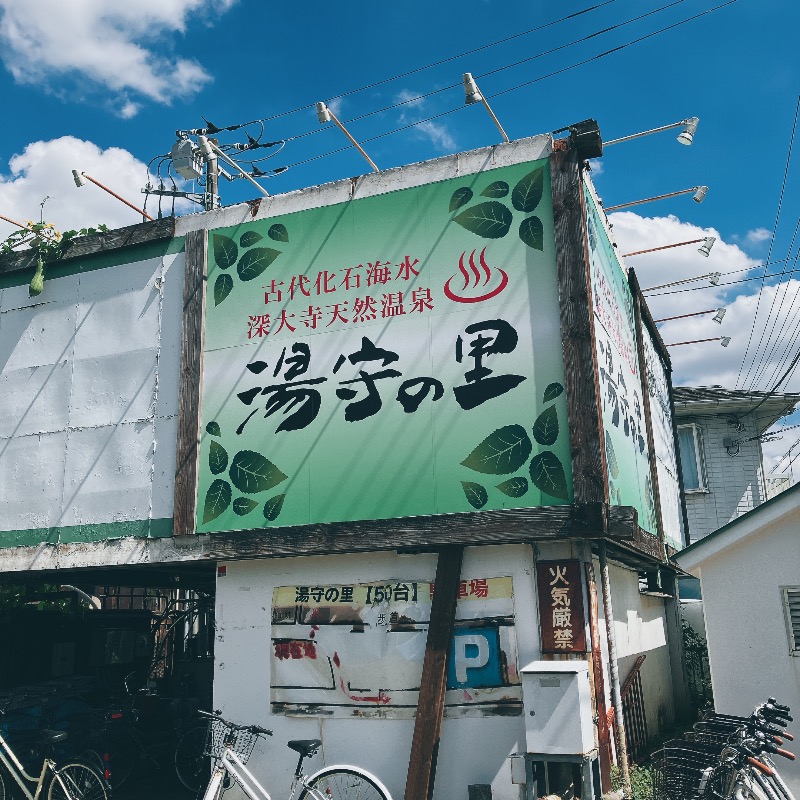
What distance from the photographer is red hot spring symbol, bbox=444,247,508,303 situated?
1102 centimetres

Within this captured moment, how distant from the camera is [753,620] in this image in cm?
1060

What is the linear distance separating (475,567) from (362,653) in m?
1.96

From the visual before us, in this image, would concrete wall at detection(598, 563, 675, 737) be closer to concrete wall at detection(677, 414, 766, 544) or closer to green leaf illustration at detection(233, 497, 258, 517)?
green leaf illustration at detection(233, 497, 258, 517)

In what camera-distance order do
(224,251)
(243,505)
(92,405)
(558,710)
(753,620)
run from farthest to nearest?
(92,405) → (224,251) → (243,505) → (753,620) → (558,710)

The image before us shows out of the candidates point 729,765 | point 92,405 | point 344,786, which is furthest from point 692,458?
point 92,405

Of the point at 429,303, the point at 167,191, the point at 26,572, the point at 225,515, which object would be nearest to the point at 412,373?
the point at 429,303

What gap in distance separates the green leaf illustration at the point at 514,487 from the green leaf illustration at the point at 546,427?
0.58 m

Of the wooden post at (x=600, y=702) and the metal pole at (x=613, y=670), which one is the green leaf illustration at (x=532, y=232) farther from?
the wooden post at (x=600, y=702)

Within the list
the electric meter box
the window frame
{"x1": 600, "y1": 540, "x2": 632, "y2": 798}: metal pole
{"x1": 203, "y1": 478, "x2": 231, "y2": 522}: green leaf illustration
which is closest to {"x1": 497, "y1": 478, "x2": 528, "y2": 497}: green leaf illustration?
{"x1": 600, "y1": 540, "x2": 632, "y2": 798}: metal pole

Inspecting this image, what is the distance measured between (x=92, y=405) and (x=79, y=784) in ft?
18.9

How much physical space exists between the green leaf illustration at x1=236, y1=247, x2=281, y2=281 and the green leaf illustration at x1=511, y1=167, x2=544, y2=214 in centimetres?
380

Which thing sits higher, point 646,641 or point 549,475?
point 549,475

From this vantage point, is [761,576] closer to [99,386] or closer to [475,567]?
[475,567]

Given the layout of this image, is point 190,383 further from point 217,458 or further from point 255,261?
point 255,261
